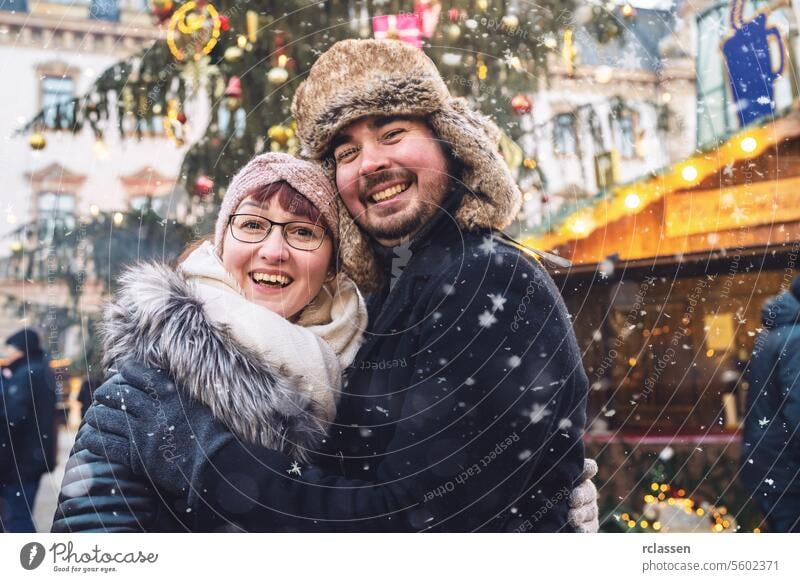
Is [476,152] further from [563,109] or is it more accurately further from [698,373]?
[698,373]

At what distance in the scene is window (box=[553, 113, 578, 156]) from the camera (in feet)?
5.68

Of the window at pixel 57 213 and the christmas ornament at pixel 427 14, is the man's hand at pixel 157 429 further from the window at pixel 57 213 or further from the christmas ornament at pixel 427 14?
the christmas ornament at pixel 427 14

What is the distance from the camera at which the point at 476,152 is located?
1488 millimetres

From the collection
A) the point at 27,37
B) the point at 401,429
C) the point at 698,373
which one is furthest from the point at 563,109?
the point at 27,37

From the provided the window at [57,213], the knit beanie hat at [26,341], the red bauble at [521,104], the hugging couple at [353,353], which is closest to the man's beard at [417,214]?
the hugging couple at [353,353]

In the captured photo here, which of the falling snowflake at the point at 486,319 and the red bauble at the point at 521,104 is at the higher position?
the red bauble at the point at 521,104

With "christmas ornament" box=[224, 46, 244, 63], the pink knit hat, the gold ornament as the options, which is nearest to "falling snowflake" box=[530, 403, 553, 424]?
the pink knit hat

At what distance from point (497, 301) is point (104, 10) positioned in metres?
1.10

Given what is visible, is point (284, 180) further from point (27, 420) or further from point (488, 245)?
point (27, 420)

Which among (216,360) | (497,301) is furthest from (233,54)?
(497,301)

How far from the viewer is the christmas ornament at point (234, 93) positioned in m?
1.73

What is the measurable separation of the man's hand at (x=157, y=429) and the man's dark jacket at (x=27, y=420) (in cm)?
29

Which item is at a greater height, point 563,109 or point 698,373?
point 563,109
